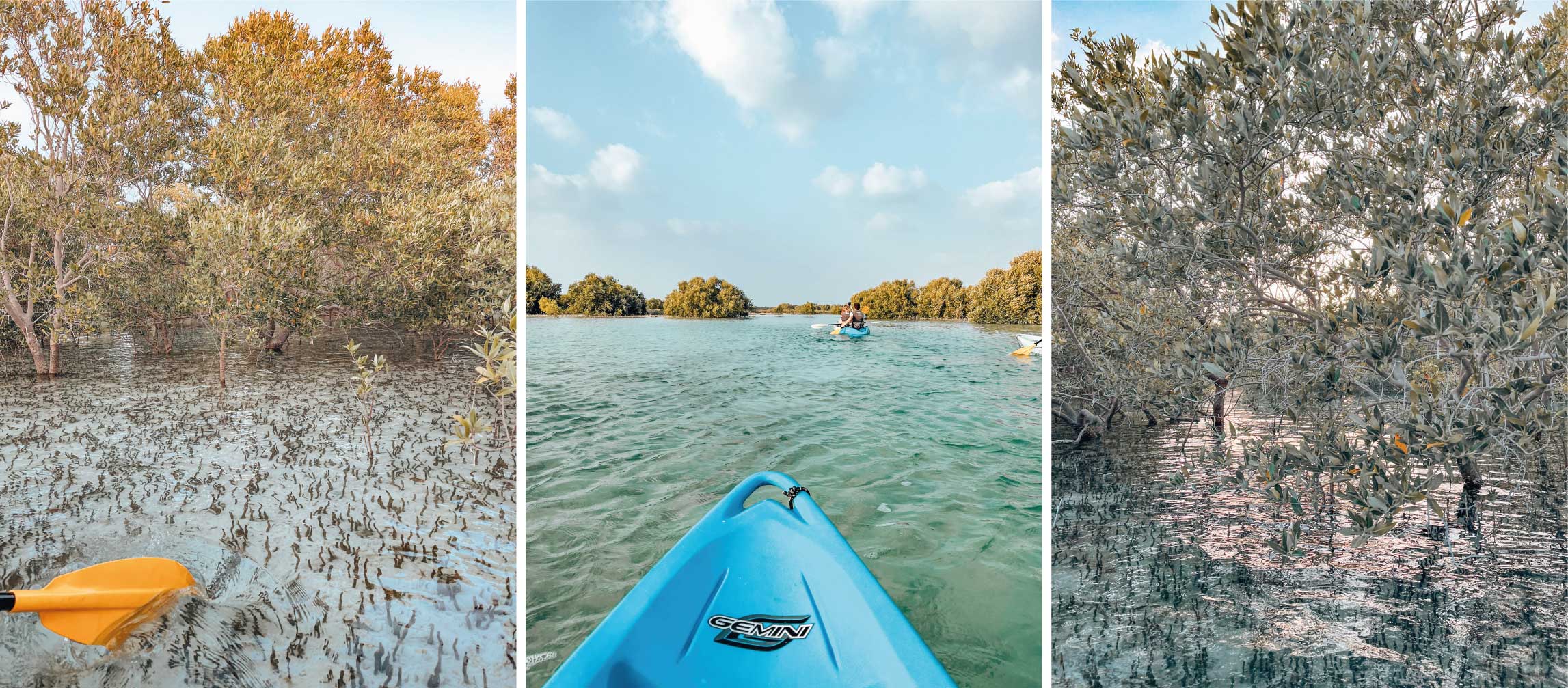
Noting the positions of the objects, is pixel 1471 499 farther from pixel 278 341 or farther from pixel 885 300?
pixel 885 300

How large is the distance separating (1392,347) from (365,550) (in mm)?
4860

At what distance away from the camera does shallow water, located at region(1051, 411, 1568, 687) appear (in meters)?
2.72

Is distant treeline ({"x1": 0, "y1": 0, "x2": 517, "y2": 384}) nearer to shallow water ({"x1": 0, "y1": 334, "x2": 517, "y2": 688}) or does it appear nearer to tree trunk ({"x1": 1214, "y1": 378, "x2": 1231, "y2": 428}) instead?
shallow water ({"x1": 0, "y1": 334, "x2": 517, "y2": 688})

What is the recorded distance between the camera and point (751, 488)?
3.02 m

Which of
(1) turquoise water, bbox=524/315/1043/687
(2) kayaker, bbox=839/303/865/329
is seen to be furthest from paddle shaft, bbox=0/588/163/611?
(2) kayaker, bbox=839/303/865/329

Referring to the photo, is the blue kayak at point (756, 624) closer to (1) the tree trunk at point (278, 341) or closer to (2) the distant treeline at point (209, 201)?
(2) the distant treeline at point (209, 201)

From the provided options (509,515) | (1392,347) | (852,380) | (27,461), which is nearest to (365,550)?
(509,515)

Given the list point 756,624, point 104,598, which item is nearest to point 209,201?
point 104,598

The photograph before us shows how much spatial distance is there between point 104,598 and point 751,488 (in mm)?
2677

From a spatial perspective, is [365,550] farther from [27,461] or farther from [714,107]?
[714,107]

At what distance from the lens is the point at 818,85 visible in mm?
12492

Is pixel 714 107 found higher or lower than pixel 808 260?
higher

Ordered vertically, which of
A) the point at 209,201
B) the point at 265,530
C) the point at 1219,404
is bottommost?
the point at 265,530

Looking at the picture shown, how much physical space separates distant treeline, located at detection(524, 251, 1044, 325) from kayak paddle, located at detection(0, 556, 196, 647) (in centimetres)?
533
